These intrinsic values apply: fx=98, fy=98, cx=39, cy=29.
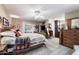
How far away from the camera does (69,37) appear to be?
186cm

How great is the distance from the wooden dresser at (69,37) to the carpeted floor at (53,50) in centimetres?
9

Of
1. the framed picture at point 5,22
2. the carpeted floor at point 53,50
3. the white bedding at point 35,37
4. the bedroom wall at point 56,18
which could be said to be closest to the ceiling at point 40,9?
the bedroom wall at point 56,18

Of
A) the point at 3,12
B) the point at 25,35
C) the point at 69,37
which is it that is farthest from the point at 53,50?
the point at 3,12

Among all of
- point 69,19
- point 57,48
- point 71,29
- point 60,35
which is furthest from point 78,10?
point 57,48

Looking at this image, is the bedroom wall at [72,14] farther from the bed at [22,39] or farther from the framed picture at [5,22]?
the framed picture at [5,22]

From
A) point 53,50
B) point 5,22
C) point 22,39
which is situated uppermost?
point 5,22

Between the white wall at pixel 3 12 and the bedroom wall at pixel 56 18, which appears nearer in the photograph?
the white wall at pixel 3 12

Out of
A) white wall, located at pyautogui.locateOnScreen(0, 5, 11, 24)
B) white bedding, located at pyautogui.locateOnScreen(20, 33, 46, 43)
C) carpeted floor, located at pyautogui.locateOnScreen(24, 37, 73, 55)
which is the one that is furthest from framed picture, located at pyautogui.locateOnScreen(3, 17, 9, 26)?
carpeted floor, located at pyautogui.locateOnScreen(24, 37, 73, 55)

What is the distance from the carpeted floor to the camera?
1.82 m

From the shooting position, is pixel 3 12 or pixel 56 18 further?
pixel 56 18

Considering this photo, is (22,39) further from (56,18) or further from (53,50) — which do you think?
(56,18)

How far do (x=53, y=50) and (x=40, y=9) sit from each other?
806 mm

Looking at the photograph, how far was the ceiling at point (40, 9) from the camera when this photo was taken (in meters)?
1.76

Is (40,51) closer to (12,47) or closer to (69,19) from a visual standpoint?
(12,47)
